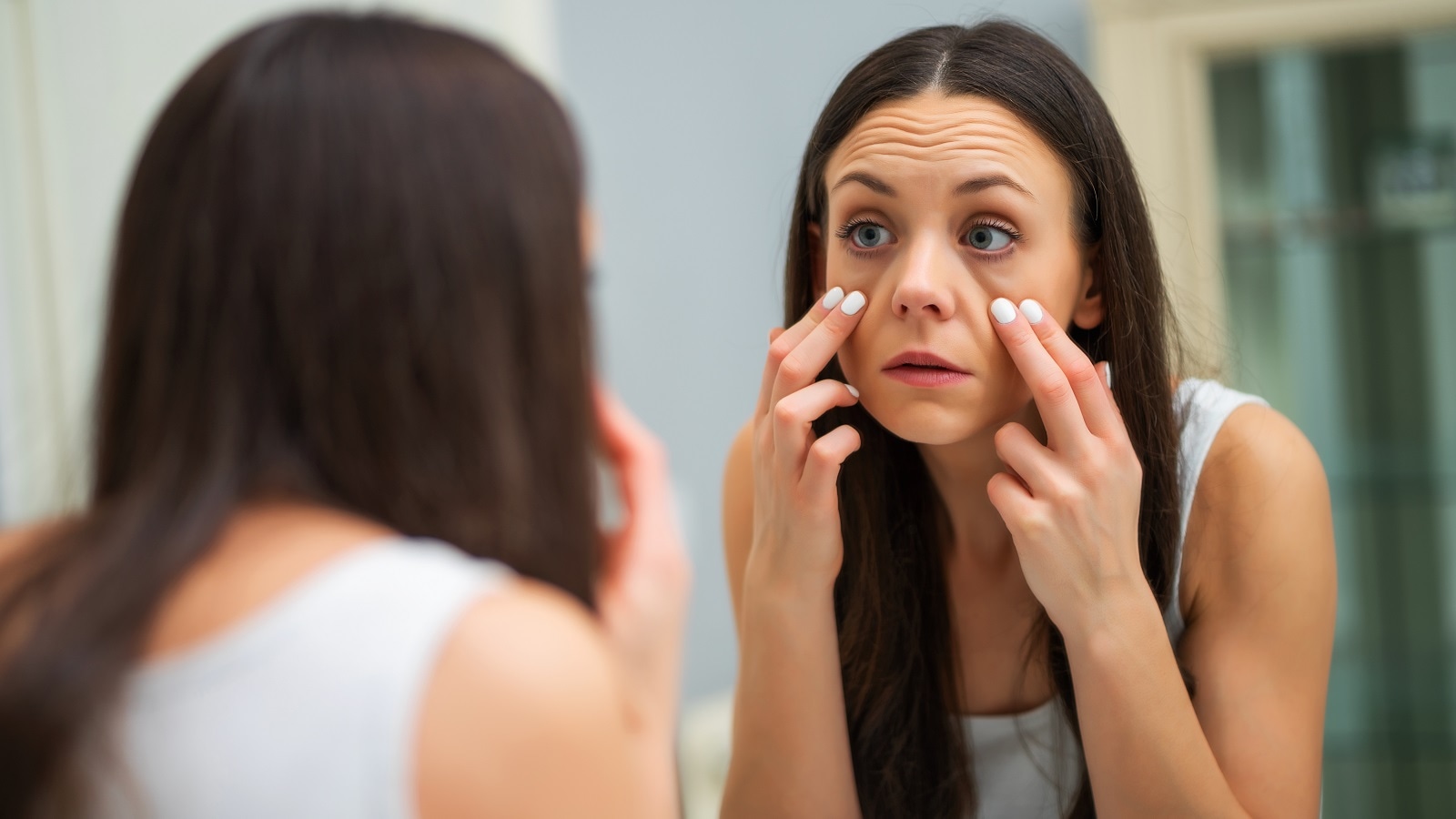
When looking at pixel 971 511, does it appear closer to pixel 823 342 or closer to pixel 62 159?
pixel 823 342

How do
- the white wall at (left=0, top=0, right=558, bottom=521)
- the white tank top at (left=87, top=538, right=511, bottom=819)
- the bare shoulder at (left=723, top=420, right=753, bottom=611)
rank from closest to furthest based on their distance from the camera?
the white tank top at (left=87, top=538, right=511, bottom=819) → the bare shoulder at (left=723, top=420, right=753, bottom=611) → the white wall at (left=0, top=0, right=558, bottom=521)

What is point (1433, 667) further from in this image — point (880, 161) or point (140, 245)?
point (140, 245)

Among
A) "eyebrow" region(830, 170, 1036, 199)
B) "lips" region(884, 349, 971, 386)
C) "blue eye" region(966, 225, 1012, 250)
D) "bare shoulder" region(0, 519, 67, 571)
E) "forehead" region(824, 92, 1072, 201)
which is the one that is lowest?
"lips" region(884, 349, 971, 386)

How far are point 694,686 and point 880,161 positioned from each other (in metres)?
1.43

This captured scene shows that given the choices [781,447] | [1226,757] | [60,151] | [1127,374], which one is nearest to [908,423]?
[781,447]

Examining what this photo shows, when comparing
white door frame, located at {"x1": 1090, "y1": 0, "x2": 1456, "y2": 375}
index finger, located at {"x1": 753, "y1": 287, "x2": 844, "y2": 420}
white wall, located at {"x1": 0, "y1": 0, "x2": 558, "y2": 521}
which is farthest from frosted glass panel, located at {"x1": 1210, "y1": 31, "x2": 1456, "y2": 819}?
white wall, located at {"x1": 0, "y1": 0, "x2": 558, "y2": 521}

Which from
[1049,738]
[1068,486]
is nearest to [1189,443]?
[1068,486]

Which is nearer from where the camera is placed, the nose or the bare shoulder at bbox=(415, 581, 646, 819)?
the bare shoulder at bbox=(415, 581, 646, 819)

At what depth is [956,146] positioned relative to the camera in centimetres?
95

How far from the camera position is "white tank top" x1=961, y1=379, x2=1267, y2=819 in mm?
1047

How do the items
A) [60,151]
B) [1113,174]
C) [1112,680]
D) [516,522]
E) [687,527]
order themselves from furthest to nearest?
[687,527] → [60,151] → [1113,174] → [1112,680] → [516,522]

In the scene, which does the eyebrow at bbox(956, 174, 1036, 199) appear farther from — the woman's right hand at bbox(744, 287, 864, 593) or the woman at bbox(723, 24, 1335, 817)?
the woman's right hand at bbox(744, 287, 864, 593)

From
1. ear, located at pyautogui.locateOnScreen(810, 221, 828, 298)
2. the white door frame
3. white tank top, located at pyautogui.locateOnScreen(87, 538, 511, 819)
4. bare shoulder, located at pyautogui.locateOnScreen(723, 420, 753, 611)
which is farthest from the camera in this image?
the white door frame

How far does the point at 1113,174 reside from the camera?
1.01m
